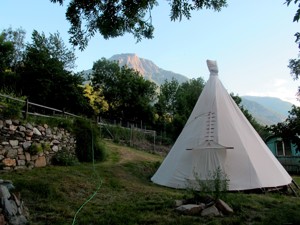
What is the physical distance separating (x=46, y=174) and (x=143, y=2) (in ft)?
16.5

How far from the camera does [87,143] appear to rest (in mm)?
11922

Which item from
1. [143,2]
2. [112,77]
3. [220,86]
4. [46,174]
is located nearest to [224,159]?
[220,86]

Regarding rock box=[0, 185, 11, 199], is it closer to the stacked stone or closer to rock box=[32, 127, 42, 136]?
the stacked stone

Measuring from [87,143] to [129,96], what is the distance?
22.5m

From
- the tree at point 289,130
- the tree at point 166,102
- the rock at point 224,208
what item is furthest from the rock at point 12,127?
the tree at point 166,102

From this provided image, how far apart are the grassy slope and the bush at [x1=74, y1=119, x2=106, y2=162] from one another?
278 centimetres

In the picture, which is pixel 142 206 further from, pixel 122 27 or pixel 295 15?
pixel 295 15

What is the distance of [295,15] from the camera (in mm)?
3145

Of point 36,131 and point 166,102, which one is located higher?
point 166,102

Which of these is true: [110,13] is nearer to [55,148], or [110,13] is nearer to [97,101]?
[55,148]

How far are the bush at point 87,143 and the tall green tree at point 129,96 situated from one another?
21.5 meters

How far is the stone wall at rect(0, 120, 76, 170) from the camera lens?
8.18 m

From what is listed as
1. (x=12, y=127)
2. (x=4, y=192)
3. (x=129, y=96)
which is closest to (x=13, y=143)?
(x=12, y=127)

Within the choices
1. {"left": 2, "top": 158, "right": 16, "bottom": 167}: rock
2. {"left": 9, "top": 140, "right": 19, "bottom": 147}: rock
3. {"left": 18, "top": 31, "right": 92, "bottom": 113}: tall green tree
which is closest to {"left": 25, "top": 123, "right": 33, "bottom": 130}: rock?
{"left": 9, "top": 140, "right": 19, "bottom": 147}: rock
